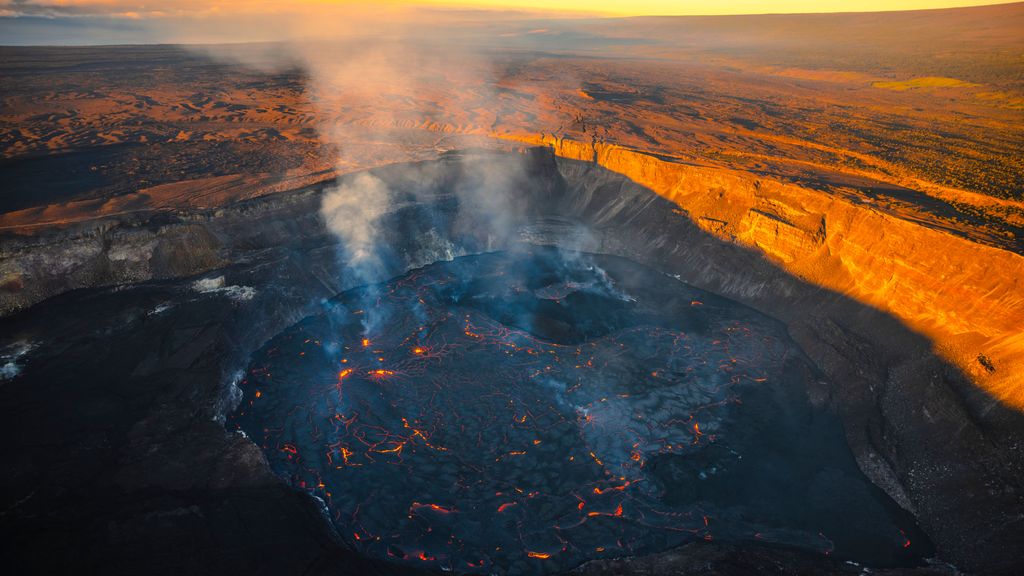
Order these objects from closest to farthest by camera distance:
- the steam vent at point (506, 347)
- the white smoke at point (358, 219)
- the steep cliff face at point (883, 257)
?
1. the steam vent at point (506, 347)
2. the steep cliff face at point (883, 257)
3. the white smoke at point (358, 219)

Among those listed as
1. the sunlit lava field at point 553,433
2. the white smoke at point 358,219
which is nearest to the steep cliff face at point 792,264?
the white smoke at point 358,219

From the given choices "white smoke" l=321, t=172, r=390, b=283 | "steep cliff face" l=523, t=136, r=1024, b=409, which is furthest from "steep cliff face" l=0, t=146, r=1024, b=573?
"white smoke" l=321, t=172, r=390, b=283

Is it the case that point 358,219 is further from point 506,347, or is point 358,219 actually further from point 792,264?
point 792,264

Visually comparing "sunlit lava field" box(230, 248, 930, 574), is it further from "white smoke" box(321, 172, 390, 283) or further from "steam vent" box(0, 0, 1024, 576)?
"white smoke" box(321, 172, 390, 283)

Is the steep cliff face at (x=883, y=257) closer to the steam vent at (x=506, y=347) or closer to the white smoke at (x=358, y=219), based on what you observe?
the steam vent at (x=506, y=347)

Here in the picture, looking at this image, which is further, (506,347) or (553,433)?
(506,347)

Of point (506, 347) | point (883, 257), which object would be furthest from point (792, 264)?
point (506, 347)
